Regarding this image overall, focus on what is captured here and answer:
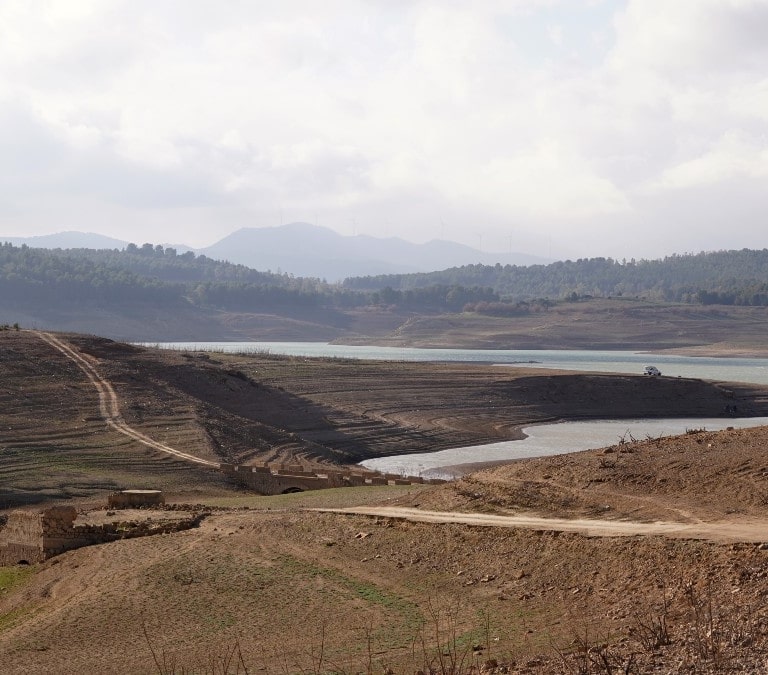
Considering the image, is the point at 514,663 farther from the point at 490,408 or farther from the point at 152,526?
the point at 490,408

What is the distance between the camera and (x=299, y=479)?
3553cm

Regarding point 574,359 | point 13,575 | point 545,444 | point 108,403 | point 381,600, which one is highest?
point 574,359

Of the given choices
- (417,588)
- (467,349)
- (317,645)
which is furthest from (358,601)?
(467,349)

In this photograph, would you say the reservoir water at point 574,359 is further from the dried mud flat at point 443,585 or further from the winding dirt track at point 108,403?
the dried mud flat at point 443,585

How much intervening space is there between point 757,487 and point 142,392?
35.1 meters

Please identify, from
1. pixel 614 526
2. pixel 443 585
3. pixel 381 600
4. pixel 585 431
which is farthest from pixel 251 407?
pixel 381 600

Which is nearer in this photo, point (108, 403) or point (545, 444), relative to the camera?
point (108, 403)

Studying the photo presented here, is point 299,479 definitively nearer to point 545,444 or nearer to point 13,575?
point 13,575

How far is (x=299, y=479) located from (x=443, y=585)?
18.8m

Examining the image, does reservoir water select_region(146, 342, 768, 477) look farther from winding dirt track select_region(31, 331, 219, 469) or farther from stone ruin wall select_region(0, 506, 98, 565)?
stone ruin wall select_region(0, 506, 98, 565)

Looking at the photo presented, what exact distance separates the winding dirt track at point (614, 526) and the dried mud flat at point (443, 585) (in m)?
0.25

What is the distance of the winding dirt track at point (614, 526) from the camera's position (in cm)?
1639

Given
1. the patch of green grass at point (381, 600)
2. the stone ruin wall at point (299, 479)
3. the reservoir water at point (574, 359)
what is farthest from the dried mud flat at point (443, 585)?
the reservoir water at point (574, 359)

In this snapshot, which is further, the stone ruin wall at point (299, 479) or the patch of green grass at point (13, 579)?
the stone ruin wall at point (299, 479)
